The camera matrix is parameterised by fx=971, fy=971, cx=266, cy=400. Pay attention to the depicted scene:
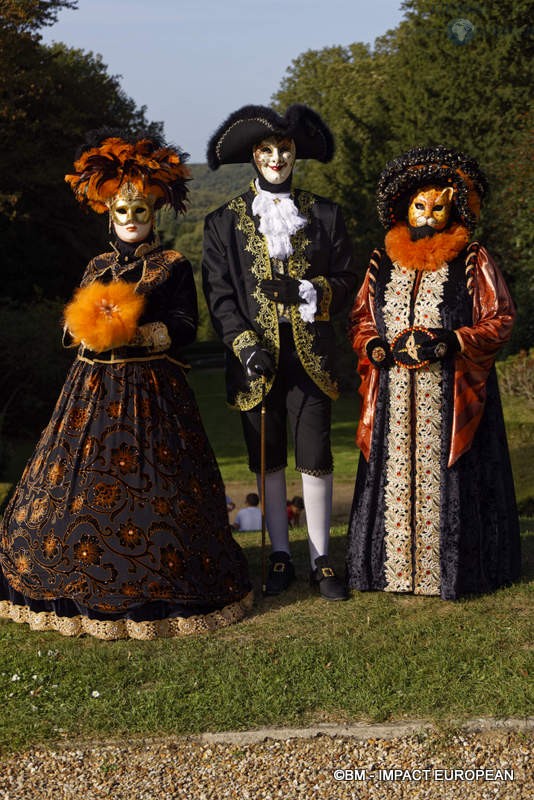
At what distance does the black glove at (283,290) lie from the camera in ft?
17.7

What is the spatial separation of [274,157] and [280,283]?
72 cm

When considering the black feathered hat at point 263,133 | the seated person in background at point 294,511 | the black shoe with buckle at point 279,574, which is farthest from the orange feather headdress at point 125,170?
the seated person in background at point 294,511

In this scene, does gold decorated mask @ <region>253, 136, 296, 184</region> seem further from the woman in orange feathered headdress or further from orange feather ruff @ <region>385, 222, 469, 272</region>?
orange feather ruff @ <region>385, 222, 469, 272</region>

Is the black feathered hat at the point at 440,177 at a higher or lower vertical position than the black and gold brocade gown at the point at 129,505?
higher

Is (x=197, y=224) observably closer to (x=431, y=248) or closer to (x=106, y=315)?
(x=431, y=248)

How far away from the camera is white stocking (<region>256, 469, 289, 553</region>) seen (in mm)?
5805

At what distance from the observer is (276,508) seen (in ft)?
19.3

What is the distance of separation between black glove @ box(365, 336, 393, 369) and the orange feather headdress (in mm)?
1400

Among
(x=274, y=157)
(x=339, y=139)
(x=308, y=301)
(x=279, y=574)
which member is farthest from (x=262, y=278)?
(x=339, y=139)

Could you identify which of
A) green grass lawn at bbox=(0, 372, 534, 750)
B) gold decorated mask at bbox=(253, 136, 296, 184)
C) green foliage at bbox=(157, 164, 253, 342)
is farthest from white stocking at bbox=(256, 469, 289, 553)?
gold decorated mask at bbox=(253, 136, 296, 184)

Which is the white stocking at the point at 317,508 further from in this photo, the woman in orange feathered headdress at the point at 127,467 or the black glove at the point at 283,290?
the black glove at the point at 283,290

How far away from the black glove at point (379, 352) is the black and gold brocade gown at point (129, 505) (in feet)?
3.30

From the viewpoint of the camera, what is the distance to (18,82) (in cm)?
1919

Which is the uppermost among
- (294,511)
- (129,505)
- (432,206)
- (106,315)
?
(432,206)
